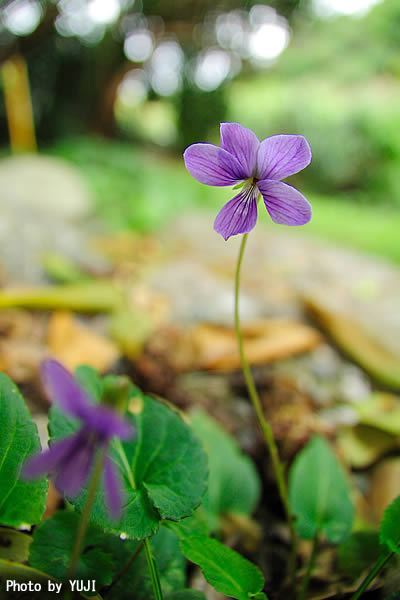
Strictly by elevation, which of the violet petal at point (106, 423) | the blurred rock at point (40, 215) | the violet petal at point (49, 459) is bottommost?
the violet petal at point (49, 459)

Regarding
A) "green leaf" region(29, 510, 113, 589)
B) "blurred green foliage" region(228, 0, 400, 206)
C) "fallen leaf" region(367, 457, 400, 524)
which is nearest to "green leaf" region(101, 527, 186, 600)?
"green leaf" region(29, 510, 113, 589)

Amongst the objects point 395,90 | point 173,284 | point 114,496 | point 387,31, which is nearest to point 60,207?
point 173,284

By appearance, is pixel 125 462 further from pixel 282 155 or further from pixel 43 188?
pixel 43 188

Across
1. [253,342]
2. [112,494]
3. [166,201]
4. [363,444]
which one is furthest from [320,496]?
[166,201]

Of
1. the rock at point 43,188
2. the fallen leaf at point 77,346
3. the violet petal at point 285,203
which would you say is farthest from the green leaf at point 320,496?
the rock at point 43,188

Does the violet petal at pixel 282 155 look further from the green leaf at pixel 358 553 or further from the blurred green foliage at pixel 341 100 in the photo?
the blurred green foliage at pixel 341 100

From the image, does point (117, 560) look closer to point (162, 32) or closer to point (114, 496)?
point (114, 496)

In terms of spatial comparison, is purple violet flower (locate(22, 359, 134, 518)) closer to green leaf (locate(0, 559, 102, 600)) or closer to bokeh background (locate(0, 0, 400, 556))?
green leaf (locate(0, 559, 102, 600))
